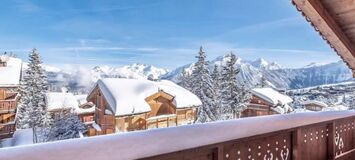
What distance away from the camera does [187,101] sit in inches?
560

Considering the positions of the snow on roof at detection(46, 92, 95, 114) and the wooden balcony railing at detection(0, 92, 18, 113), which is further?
the snow on roof at detection(46, 92, 95, 114)

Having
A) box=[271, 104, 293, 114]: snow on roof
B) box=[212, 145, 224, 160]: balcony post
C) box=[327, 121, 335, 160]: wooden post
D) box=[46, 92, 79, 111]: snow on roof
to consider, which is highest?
box=[212, 145, 224, 160]: balcony post

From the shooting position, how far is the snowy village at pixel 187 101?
157cm

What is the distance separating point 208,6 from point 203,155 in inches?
914

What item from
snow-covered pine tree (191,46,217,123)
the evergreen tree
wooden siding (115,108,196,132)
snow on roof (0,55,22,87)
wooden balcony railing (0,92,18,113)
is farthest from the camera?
the evergreen tree

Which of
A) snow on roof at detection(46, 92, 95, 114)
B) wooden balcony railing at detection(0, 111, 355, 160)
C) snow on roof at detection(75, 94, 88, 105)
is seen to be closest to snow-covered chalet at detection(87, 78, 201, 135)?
snow on roof at detection(46, 92, 95, 114)

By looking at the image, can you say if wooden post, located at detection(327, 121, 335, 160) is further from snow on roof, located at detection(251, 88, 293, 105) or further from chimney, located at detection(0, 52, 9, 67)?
snow on roof, located at detection(251, 88, 293, 105)

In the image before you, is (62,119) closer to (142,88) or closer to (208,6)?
(142,88)

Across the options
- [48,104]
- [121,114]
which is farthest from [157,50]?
[121,114]

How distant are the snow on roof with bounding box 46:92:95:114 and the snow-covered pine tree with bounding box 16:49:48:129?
0.59 m

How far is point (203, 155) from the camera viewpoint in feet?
5.12

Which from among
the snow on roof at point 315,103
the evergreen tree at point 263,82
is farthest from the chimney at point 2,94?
the evergreen tree at point 263,82

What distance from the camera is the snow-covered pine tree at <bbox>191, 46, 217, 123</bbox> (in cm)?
1692

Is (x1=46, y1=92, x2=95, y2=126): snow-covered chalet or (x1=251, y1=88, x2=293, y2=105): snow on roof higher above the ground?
(x1=251, y1=88, x2=293, y2=105): snow on roof
